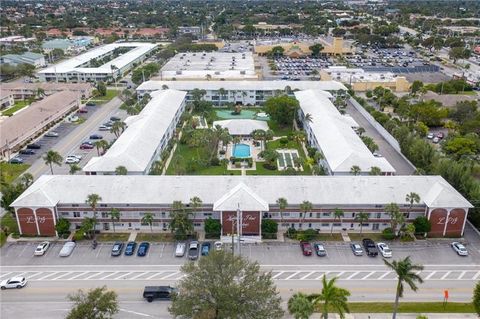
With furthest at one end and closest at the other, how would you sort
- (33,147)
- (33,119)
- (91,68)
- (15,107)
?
(91,68) < (15,107) < (33,119) < (33,147)

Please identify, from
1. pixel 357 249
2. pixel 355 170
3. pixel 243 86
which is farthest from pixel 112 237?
pixel 243 86

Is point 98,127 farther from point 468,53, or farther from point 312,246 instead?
point 468,53

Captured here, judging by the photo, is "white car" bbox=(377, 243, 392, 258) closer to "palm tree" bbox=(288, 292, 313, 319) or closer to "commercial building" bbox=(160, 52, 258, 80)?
"palm tree" bbox=(288, 292, 313, 319)

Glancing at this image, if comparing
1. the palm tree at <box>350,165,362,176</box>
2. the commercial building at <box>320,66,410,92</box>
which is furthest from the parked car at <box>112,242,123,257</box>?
the commercial building at <box>320,66,410,92</box>

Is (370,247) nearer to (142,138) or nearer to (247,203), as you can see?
(247,203)

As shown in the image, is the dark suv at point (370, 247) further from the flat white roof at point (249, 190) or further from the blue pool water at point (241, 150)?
the blue pool water at point (241, 150)

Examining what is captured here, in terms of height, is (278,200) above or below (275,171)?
above

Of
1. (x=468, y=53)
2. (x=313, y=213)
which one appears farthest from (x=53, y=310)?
(x=468, y=53)
